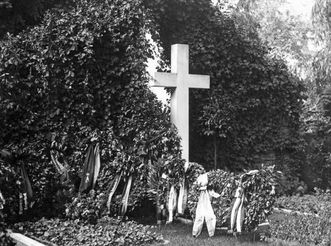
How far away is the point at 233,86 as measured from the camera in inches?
437

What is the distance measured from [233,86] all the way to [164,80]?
2.76 meters

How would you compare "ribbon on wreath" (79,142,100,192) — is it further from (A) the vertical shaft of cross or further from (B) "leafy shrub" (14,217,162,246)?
(A) the vertical shaft of cross

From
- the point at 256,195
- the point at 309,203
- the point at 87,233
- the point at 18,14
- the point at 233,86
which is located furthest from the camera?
the point at 233,86

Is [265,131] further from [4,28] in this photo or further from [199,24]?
[4,28]

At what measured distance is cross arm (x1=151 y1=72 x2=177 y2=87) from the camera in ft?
28.8

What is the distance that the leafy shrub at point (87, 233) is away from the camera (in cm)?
612

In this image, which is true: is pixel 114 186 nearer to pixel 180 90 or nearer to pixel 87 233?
pixel 87 233

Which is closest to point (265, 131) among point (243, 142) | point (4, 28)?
point (243, 142)

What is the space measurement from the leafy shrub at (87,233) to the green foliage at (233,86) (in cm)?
442

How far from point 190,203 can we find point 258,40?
555 centimetres

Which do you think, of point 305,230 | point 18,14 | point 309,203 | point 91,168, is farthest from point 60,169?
point 309,203

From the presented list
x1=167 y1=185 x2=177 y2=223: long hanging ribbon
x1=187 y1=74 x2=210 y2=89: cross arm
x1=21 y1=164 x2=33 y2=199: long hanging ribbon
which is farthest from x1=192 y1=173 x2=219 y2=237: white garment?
x1=21 y1=164 x2=33 y2=199: long hanging ribbon

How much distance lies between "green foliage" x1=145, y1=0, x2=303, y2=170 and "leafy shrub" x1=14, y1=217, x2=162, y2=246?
442 centimetres

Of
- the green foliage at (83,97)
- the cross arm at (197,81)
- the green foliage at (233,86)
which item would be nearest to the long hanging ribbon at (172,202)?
the green foliage at (83,97)
